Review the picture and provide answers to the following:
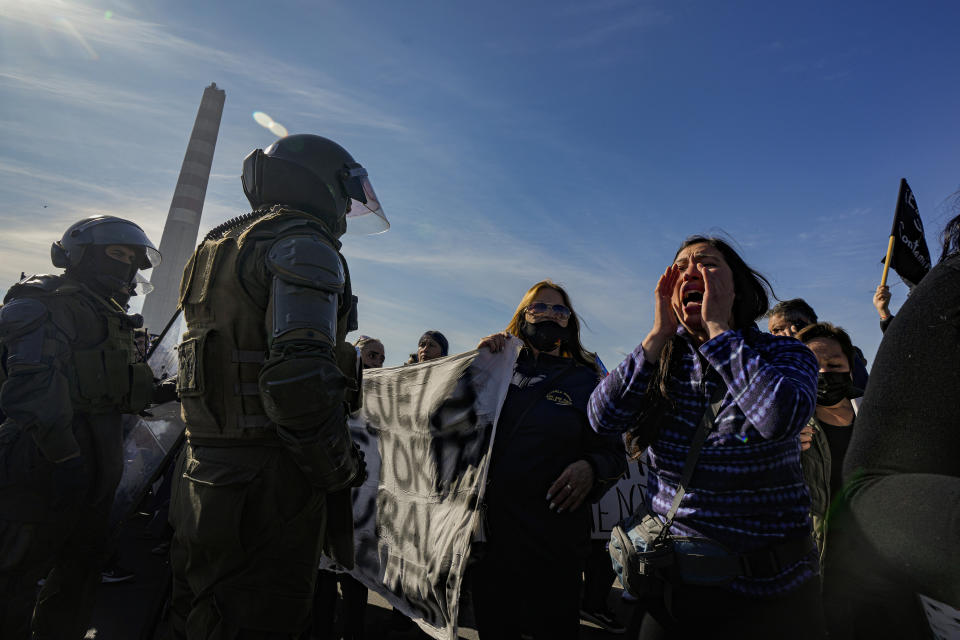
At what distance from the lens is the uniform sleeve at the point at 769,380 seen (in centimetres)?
164

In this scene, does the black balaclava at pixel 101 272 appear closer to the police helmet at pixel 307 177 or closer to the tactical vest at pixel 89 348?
the tactical vest at pixel 89 348

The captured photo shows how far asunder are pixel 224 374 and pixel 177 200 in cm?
6014

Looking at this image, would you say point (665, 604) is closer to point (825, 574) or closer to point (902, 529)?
point (825, 574)

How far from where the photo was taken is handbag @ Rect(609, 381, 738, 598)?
1.68m

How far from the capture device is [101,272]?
4.12 m

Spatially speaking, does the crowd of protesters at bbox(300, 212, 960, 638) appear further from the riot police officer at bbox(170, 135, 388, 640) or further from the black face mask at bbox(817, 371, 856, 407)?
the riot police officer at bbox(170, 135, 388, 640)

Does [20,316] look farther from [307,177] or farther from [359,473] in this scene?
[359,473]

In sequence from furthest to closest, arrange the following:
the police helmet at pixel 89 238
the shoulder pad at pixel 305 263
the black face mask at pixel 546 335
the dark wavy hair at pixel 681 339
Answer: the police helmet at pixel 89 238, the black face mask at pixel 546 335, the shoulder pad at pixel 305 263, the dark wavy hair at pixel 681 339

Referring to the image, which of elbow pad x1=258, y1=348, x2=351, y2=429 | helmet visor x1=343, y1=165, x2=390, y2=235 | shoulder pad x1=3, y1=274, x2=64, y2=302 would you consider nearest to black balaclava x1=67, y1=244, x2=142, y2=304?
shoulder pad x1=3, y1=274, x2=64, y2=302

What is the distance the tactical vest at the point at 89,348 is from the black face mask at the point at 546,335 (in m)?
2.74

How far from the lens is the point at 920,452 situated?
0.84m

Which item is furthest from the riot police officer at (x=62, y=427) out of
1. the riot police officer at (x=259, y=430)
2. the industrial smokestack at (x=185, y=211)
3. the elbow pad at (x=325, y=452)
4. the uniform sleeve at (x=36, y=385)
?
the industrial smokestack at (x=185, y=211)

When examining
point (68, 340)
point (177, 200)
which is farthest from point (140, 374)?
point (177, 200)

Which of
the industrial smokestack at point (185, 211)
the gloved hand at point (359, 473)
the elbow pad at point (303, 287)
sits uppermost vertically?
the industrial smokestack at point (185, 211)
